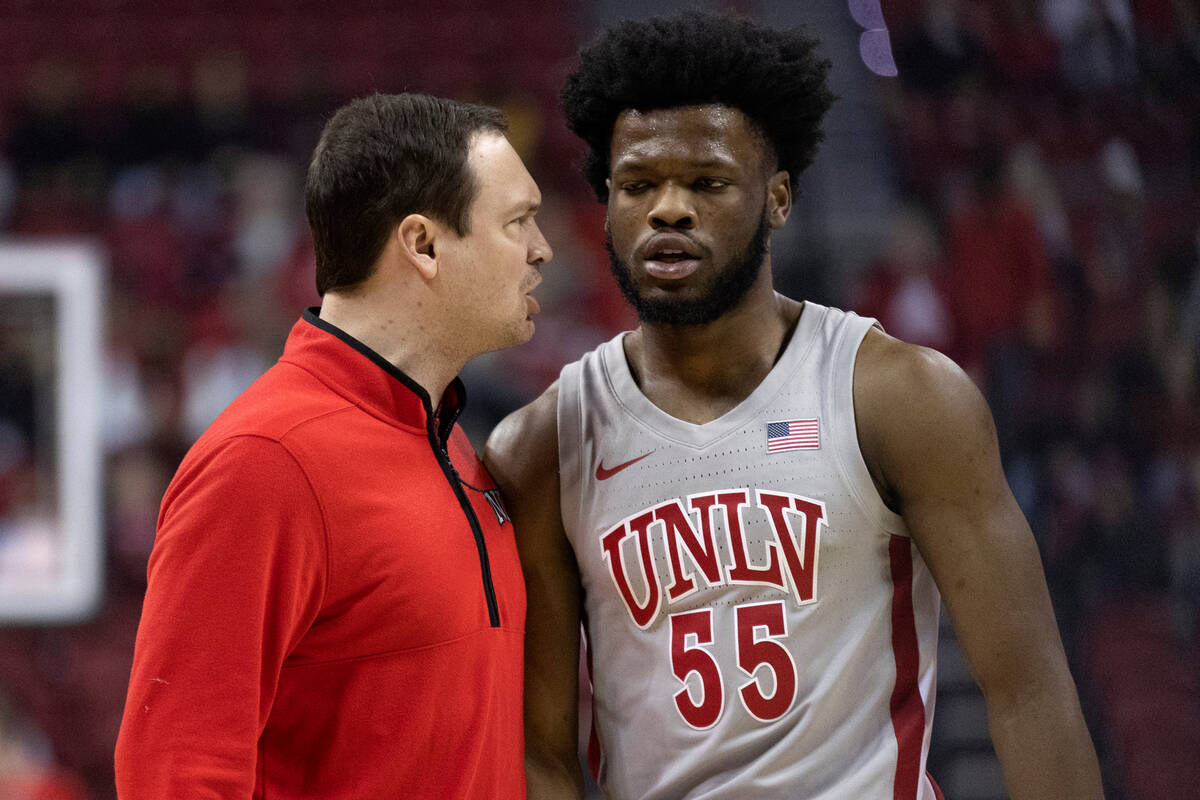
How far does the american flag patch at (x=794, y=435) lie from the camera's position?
7.09ft

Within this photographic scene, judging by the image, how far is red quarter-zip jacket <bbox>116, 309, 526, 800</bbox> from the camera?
1.66 metres

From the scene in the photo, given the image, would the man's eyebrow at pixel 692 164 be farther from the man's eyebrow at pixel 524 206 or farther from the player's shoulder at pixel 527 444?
the player's shoulder at pixel 527 444

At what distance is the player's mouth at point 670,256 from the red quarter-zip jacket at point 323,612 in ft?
1.45

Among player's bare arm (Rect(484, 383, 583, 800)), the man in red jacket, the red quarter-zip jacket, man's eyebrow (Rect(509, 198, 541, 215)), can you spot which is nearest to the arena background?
man's eyebrow (Rect(509, 198, 541, 215))

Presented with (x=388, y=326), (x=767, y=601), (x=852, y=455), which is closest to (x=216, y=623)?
(x=388, y=326)

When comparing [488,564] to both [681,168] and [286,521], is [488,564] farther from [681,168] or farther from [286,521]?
[681,168]

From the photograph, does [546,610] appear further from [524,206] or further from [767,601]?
[524,206]

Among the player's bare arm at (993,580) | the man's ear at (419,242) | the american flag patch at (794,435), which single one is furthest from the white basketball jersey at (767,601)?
the man's ear at (419,242)

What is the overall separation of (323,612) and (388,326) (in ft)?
1.54

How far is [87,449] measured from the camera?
6.26 m

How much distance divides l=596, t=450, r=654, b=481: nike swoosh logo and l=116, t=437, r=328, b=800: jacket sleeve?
0.65 meters

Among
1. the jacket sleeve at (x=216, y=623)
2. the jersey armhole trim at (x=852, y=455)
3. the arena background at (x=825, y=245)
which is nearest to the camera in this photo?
the jacket sleeve at (x=216, y=623)

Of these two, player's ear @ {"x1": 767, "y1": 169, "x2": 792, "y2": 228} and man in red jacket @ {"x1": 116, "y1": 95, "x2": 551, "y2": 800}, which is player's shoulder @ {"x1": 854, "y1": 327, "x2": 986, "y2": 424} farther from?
man in red jacket @ {"x1": 116, "y1": 95, "x2": 551, "y2": 800}

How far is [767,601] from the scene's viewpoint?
2.16 metres
